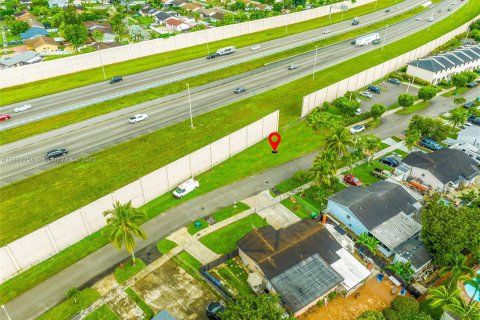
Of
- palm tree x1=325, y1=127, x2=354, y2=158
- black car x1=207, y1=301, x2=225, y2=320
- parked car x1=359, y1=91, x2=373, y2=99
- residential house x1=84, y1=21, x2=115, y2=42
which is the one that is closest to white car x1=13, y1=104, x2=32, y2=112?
residential house x1=84, y1=21, x2=115, y2=42

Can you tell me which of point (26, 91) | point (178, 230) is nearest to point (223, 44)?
point (26, 91)

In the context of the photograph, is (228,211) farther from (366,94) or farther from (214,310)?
(366,94)

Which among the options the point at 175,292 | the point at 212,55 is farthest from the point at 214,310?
the point at 212,55

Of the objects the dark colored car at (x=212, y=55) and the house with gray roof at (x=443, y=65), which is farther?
the dark colored car at (x=212, y=55)

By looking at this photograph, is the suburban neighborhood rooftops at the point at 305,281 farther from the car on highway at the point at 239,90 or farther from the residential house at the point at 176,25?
the residential house at the point at 176,25

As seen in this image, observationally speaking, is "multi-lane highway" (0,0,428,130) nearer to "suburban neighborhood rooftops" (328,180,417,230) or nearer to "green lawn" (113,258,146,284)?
"green lawn" (113,258,146,284)

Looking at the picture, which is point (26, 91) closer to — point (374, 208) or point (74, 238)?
point (74, 238)

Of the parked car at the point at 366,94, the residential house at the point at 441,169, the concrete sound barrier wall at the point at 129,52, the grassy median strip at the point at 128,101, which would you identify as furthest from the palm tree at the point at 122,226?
the concrete sound barrier wall at the point at 129,52
